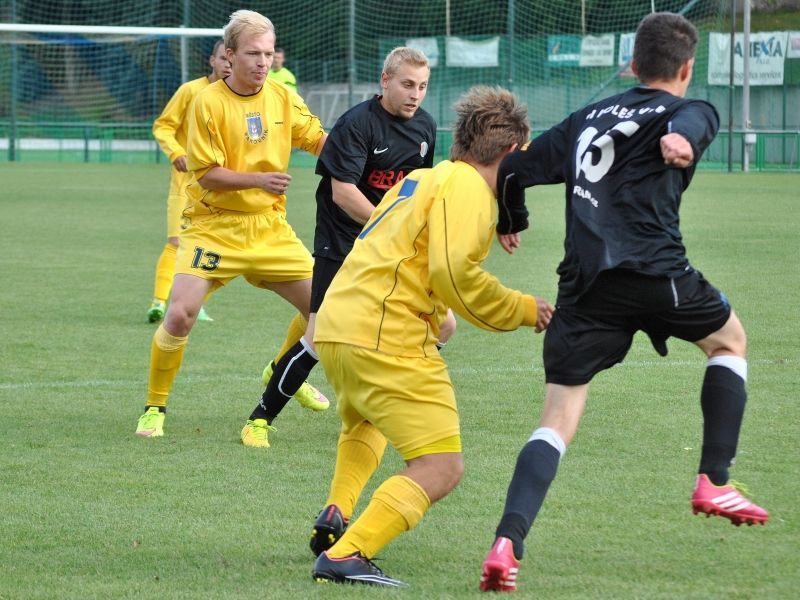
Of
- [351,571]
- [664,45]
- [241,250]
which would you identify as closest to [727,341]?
[664,45]

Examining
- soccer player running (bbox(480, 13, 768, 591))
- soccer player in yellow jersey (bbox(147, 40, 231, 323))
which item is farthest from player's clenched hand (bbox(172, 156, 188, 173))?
soccer player running (bbox(480, 13, 768, 591))

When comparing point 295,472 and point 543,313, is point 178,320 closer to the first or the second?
point 295,472

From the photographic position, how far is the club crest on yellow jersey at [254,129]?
6449 mm

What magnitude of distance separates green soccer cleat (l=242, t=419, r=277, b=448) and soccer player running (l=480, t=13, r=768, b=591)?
2.22 meters

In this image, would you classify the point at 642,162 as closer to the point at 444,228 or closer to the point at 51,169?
the point at 444,228

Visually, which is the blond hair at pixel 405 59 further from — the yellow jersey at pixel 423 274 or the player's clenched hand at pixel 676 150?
the player's clenched hand at pixel 676 150

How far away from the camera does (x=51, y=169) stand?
109 feet

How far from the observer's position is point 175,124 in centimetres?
993

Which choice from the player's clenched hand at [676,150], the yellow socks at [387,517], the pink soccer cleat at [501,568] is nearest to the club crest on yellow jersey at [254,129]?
the yellow socks at [387,517]

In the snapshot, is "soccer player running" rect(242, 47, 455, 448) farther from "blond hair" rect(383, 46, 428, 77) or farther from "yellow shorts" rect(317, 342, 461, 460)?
"yellow shorts" rect(317, 342, 461, 460)

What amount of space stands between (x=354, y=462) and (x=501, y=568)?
797mm

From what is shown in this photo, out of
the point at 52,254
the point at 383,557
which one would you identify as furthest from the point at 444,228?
the point at 52,254

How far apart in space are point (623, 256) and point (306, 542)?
145cm

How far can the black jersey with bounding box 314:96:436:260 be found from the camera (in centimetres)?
614
